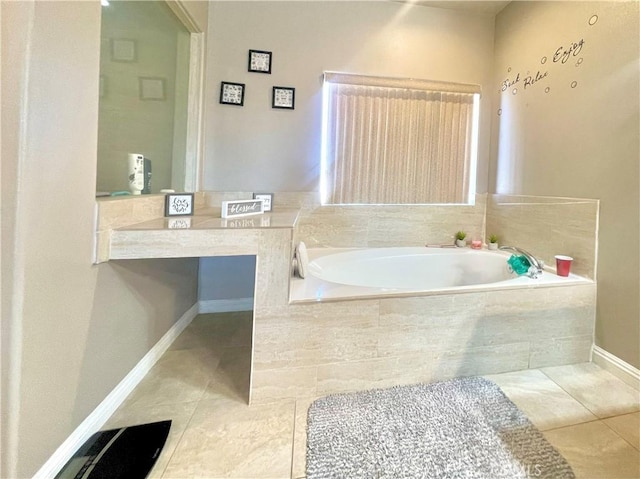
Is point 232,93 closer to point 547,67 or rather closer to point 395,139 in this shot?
point 395,139

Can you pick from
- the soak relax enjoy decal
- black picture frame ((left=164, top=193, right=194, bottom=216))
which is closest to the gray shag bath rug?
black picture frame ((left=164, top=193, right=194, bottom=216))

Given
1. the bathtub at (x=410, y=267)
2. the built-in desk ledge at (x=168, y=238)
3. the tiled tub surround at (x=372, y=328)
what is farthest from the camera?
the bathtub at (x=410, y=267)

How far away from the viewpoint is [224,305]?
8.61ft

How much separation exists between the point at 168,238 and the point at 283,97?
68.0 inches

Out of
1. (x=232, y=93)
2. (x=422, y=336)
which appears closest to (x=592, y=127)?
(x=422, y=336)

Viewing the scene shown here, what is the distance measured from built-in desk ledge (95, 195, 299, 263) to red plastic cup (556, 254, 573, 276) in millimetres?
1810

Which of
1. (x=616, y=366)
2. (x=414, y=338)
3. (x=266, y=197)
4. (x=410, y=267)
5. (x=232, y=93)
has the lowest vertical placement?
(x=616, y=366)

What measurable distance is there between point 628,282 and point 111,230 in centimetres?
268

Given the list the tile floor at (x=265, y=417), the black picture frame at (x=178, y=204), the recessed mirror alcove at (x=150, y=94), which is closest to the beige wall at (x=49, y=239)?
the recessed mirror alcove at (x=150, y=94)

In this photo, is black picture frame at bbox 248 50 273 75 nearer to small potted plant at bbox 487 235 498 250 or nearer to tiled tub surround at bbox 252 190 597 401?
tiled tub surround at bbox 252 190 597 401

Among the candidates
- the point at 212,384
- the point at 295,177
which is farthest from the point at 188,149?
the point at 212,384

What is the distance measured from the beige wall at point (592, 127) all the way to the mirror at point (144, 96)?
A: 8.79 ft

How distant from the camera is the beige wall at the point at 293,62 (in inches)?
95.9

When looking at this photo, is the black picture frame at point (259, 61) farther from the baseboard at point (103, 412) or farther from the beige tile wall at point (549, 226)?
the beige tile wall at point (549, 226)
